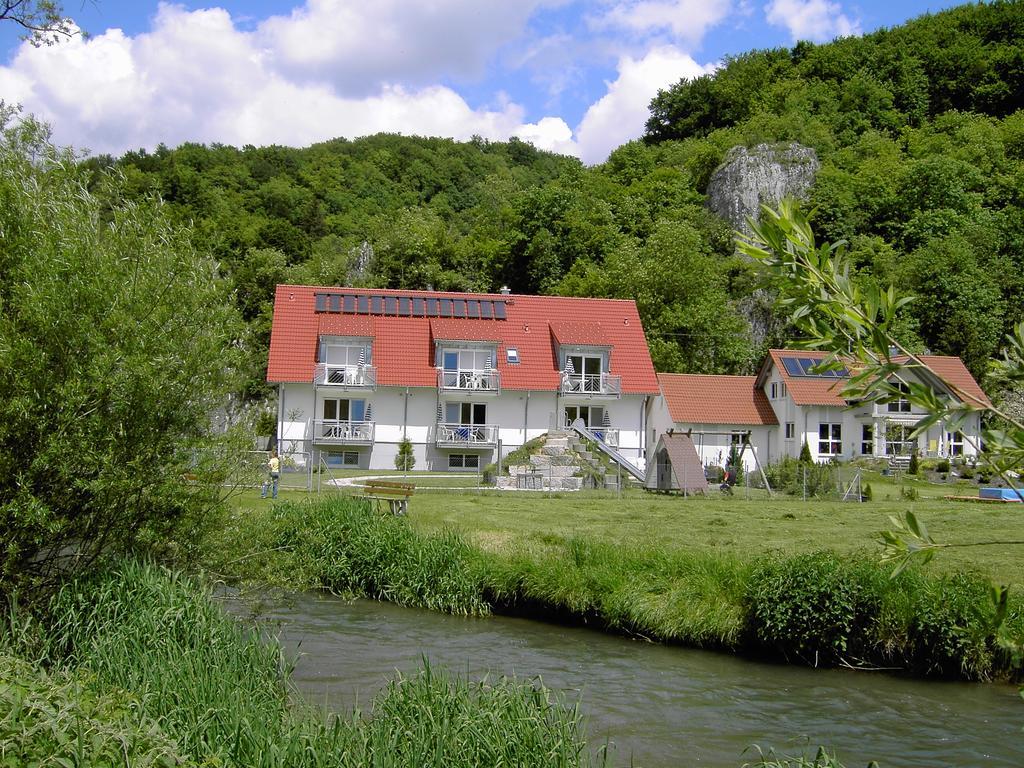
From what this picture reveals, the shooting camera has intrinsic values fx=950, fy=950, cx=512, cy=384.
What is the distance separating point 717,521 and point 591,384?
20.9 m

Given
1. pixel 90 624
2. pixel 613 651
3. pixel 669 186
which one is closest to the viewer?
pixel 90 624

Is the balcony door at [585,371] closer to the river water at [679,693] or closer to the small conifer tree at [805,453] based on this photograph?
the small conifer tree at [805,453]

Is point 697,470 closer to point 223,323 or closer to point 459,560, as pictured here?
point 459,560

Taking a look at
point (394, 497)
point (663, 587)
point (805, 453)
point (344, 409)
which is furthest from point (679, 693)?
point (344, 409)

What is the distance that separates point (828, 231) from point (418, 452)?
33.4 meters

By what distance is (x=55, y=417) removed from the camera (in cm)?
956

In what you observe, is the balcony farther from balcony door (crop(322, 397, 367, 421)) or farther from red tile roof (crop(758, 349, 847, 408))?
red tile roof (crop(758, 349, 847, 408))

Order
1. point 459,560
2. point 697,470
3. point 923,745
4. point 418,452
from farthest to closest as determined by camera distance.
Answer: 1. point 418,452
2. point 697,470
3. point 459,560
4. point 923,745

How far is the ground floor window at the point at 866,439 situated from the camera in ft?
149

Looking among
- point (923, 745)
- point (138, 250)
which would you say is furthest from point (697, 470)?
point (138, 250)

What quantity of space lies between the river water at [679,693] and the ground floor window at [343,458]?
86.9 feet

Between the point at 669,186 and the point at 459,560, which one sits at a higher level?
the point at 669,186

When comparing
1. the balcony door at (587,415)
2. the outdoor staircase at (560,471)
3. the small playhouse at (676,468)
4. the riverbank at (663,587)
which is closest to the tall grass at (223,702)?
the riverbank at (663,587)

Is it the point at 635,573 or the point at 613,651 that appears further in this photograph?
the point at 635,573
